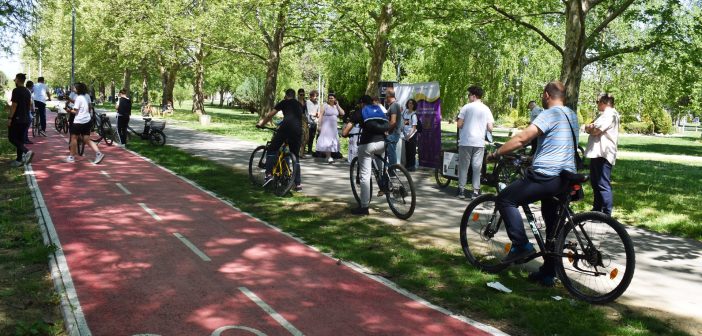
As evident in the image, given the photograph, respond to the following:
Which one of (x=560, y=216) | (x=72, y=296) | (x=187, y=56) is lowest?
(x=72, y=296)

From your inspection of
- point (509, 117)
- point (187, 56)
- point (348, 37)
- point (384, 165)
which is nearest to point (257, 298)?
point (384, 165)

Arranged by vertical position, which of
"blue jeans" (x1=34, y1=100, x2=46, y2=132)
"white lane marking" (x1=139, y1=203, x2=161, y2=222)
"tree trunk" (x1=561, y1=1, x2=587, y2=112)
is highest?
"tree trunk" (x1=561, y1=1, x2=587, y2=112)

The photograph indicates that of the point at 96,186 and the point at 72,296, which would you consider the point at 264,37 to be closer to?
the point at 96,186

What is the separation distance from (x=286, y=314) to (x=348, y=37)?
23821mm

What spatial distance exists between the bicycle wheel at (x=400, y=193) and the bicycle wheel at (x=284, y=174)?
2124 mm

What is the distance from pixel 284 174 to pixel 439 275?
508cm

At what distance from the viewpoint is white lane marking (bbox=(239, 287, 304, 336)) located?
4676mm

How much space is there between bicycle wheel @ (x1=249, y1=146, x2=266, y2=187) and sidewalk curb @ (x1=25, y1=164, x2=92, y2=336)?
3.85 metres

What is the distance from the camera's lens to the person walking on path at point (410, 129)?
48.9ft

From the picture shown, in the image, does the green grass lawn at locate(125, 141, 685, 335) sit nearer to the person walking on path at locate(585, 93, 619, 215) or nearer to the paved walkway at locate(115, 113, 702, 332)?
the paved walkway at locate(115, 113, 702, 332)

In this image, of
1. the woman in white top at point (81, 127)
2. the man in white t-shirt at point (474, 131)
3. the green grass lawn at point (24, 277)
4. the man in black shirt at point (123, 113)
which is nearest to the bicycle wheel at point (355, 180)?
the man in white t-shirt at point (474, 131)

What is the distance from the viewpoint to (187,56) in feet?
143

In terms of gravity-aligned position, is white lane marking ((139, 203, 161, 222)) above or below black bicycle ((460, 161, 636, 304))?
below

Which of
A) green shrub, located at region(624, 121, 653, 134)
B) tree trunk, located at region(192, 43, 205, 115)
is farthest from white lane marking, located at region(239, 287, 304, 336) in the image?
green shrub, located at region(624, 121, 653, 134)
